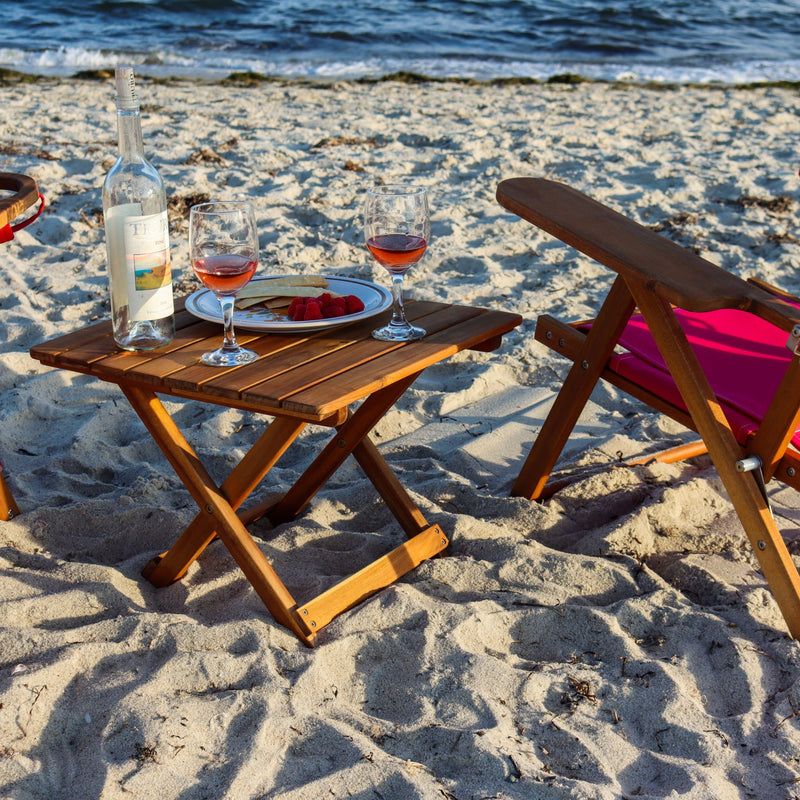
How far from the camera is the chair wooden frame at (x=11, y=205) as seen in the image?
2.34 meters

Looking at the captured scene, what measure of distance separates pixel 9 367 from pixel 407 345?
2.00m

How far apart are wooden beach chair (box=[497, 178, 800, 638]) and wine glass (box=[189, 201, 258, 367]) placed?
0.76 m

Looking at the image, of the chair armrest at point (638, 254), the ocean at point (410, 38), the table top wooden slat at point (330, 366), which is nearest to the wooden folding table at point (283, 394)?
the table top wooden slat at point (330, 366)

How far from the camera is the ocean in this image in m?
12.0

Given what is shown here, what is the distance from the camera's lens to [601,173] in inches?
229

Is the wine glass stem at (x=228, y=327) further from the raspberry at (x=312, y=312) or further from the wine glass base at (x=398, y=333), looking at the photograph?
the wine glass base at (x=398, y=333)

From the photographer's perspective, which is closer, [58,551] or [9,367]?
[58,551]

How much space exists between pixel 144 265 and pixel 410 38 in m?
12.7

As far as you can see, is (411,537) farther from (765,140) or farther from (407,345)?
(765,140)

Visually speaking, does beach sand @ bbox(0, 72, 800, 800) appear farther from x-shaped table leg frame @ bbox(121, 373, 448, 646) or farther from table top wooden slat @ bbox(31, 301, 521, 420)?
table top wooden slat @ bbox(31, 301, 521, 420)

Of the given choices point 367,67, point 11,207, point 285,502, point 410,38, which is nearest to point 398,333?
point 285,502

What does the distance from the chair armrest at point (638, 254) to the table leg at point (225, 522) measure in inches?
37.4

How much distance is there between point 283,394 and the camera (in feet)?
5.52

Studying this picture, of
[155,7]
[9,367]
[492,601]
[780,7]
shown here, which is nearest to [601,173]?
[9,367]
